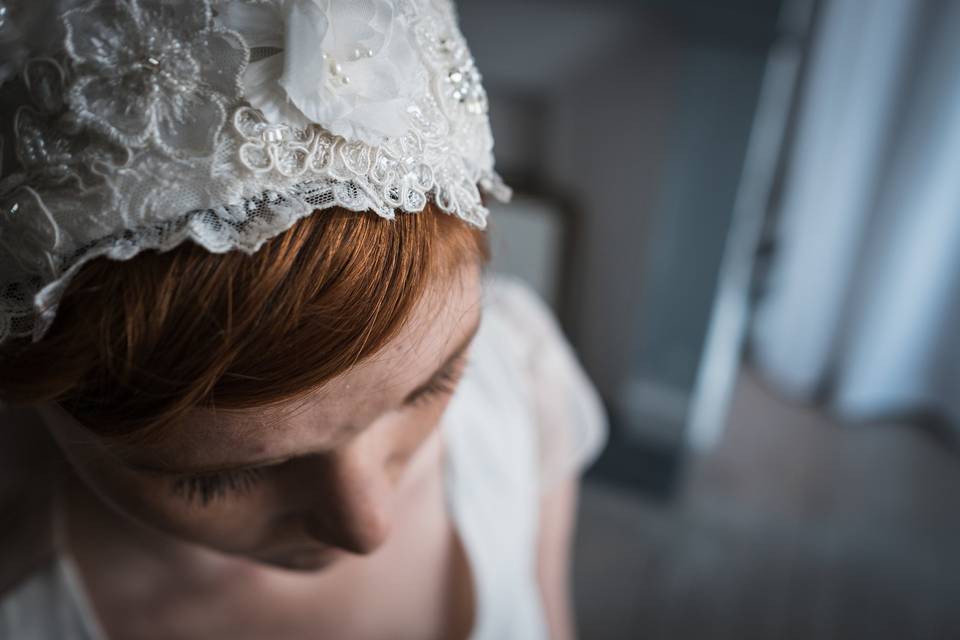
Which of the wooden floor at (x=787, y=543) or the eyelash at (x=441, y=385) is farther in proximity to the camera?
the wooden floor at (x=787, y=543)

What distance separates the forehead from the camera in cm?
39

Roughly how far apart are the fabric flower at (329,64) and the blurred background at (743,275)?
3.35 feet

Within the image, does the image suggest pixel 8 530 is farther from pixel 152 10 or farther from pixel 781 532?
pixel 781 532

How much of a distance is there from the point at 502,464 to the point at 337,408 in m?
0.46

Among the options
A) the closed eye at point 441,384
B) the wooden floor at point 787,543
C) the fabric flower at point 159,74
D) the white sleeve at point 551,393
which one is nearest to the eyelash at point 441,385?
the closed eye at point 441,384

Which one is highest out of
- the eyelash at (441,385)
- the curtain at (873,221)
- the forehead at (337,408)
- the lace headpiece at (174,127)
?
the lace headpiece at (174,127)

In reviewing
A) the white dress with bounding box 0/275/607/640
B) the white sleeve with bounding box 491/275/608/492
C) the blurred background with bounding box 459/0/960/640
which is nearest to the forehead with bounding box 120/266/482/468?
the white dress with bounding box 0/275/607/640

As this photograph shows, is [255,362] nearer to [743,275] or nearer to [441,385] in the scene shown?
[441,385]

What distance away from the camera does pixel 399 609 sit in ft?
2.49

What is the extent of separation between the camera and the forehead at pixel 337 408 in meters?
0.39

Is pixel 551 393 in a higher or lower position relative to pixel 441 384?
lower

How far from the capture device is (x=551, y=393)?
0.96 meters

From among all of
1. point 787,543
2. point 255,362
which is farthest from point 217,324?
point 787,543

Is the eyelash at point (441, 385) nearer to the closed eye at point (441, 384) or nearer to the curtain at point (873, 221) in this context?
the closed eye at point (441, 384)
